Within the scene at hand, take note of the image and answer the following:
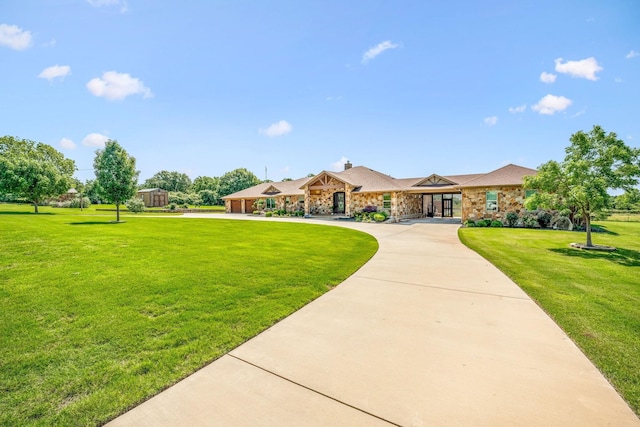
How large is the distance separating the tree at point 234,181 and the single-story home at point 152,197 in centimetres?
1129

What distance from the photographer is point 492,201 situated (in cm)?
1995

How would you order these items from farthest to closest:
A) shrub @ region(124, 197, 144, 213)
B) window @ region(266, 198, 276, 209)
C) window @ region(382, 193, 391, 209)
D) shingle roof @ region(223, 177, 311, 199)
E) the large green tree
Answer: the large green tree
shrub @ region(124, 197, 144, 213)
window @ region(266, 198, 276, 209)
shingle roof @ region(223, 177, 311, 199)
window @ region(382, 193, 391, 209)

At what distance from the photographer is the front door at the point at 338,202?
94.9 ft

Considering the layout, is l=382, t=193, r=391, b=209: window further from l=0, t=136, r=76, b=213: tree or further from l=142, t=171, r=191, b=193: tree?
l=142, t=171, r=191, b=193: tree

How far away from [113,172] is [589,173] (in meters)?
29.5

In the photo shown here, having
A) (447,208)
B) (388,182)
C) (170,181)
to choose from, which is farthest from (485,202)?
(170,181)

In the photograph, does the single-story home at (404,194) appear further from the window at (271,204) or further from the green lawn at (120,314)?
the green lawn at (120,314)

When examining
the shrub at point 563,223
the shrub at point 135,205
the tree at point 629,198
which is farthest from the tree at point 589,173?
the shrub at point 135,205

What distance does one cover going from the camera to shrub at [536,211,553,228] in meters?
17.8

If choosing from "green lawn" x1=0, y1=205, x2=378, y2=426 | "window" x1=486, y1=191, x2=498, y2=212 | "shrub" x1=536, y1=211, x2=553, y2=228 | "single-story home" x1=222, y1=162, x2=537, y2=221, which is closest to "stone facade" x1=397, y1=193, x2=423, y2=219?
"single-story home" x1=222, y1=162, x2=537, y2=221

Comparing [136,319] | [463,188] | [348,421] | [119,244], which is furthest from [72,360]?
[463,188]

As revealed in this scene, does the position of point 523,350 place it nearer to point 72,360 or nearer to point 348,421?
point 348,421

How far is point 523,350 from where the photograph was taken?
11.1 feet

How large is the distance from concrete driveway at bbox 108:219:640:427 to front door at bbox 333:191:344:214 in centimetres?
2414
